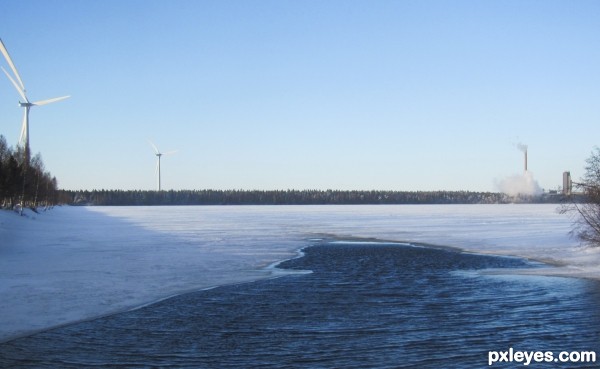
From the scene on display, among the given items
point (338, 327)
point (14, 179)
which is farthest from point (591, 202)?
point (14, 179)

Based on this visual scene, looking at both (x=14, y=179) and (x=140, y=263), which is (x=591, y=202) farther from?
(x=14, y=179)

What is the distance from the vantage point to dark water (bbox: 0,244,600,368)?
518 inches

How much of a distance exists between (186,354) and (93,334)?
3.34 metres

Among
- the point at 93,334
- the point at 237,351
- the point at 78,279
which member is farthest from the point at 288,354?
the point at 78,279

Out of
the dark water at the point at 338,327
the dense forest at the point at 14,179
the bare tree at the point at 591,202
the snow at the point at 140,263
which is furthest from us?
the dense forest at the point at 14,179

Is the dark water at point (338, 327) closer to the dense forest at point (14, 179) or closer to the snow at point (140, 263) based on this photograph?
the snow at point (140, 263)

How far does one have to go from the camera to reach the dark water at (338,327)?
13.1 meters

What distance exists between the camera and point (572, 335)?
49.4ft

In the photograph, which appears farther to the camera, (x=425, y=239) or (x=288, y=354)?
(x=425, y=239)

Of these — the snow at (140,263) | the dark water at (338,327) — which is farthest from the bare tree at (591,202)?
the dark water at (338,327)

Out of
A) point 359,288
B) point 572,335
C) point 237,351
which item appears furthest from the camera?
point 359,288

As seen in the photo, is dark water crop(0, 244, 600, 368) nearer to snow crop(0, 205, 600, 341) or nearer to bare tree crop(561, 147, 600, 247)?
snow crop(0, 205, 600, 341)

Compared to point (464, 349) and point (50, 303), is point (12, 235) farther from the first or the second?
point (464, 349)

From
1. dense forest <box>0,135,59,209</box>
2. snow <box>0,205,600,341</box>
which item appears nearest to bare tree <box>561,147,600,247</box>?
snow <box>0,205,600,341</box>
